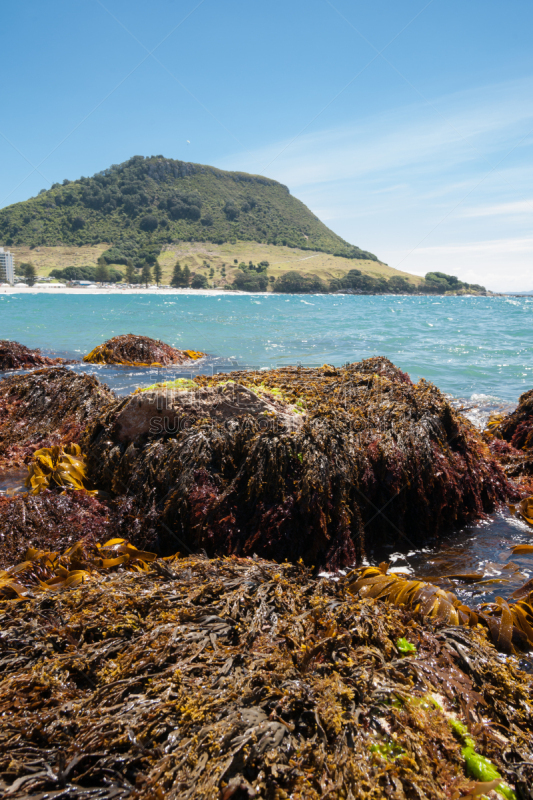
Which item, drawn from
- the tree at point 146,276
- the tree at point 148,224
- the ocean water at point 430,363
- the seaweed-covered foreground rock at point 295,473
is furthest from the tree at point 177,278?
the seaweed-covered foreground rock at point 295,473

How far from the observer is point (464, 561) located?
3232 mm

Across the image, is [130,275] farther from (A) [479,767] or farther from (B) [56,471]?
(A) [479,767]

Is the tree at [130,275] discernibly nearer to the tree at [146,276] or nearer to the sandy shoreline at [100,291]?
the tree at [146,276]

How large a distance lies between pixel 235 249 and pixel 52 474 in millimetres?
127394

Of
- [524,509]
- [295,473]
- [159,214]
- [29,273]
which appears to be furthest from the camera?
[159,214]

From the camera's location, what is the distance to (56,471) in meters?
3.85

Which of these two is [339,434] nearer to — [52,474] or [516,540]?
[516,540]

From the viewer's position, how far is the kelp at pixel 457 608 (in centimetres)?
225

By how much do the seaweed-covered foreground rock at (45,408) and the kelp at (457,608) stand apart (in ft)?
12.4

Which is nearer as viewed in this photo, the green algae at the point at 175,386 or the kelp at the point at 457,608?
the kelp at the point at 457,608

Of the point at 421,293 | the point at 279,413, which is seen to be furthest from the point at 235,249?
the point at 279,413

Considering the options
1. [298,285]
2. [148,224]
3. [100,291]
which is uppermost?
[148,224]

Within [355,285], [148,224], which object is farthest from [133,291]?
[355,285]

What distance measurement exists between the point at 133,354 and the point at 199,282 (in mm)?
93795
